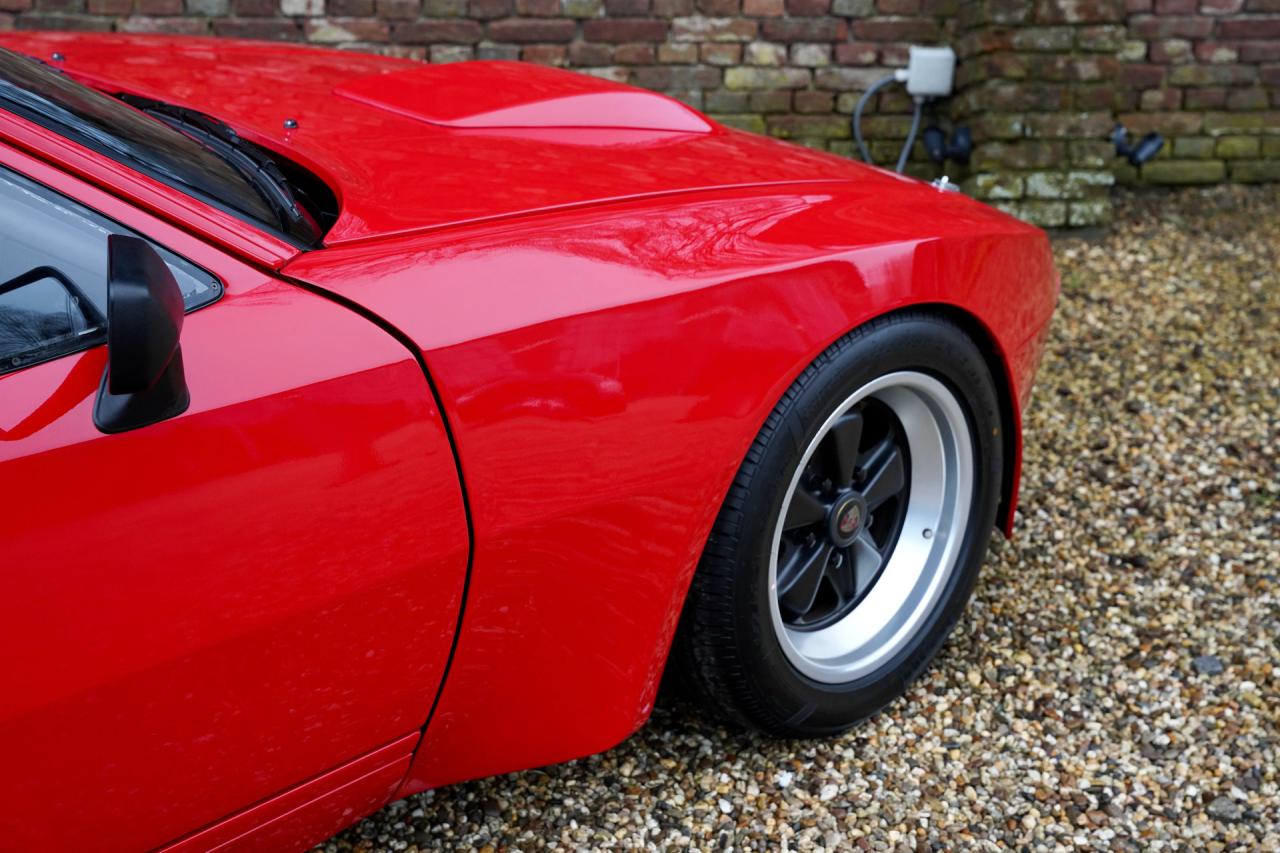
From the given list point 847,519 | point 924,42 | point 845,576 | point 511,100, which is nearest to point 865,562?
point 845,576

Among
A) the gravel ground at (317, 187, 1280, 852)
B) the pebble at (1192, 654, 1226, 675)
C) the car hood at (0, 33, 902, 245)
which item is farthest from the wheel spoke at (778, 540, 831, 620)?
the pebble at (1192, 654, 1226, 675)

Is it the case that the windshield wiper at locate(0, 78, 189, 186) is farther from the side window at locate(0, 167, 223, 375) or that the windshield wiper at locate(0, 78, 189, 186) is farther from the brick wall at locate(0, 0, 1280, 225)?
the brick wall at locate(0, 0, 1280, 225)

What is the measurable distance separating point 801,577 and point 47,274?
134 centimetres

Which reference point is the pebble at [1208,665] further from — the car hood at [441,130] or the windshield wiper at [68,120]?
the windshield wiper at [68,120]

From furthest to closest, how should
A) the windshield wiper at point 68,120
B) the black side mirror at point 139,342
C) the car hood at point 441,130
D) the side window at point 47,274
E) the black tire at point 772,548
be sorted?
the black tire at point 772,548
the car hood at point 441,130
the windshield wiper at point 68,120
the side window at point 47,274
the black side mirror at point 139,342

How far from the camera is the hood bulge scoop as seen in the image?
1928 mm

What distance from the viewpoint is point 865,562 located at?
2160mm

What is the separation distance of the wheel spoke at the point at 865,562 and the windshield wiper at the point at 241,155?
1.24m

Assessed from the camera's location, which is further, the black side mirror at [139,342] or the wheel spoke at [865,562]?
the wheel spoke at [865,562]

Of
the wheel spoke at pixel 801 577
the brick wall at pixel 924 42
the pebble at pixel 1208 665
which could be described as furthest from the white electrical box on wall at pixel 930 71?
the wheel spoke at pixel 801 577

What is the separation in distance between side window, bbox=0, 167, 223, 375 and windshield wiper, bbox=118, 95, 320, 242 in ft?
0.86

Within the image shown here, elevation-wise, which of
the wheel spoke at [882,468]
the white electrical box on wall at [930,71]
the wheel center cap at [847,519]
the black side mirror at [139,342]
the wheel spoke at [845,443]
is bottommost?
the wheel center cap at [847,519]

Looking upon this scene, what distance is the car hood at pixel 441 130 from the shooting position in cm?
153

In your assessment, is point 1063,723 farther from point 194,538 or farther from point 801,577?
point 194,538
